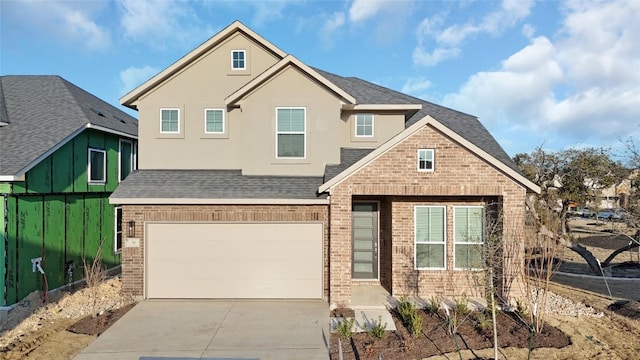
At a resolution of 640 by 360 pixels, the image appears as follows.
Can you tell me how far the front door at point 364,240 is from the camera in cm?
1205

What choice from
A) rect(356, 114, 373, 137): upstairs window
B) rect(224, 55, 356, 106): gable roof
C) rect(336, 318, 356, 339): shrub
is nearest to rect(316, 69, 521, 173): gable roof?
rect(356, 114, 373, 137): upstairs window

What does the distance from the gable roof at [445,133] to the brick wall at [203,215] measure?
1.19m

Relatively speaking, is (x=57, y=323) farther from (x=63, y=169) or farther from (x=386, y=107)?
(x=386, y=107)

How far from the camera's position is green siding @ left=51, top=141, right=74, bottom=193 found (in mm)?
11656

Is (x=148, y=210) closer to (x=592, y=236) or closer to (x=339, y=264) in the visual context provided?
(x=339, y=264)

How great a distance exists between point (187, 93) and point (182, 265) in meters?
5.14

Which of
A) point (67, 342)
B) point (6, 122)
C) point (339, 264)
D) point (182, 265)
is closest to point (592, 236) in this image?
point (339, 264)

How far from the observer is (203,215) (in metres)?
10.5

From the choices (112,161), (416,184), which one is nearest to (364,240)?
(416,184)

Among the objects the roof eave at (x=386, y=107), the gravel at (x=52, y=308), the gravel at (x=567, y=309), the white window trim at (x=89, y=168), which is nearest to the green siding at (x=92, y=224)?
the white window trim at (x=89, y=168)

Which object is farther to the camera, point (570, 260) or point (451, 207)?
point (570, 260)

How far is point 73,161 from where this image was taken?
41.2 feet

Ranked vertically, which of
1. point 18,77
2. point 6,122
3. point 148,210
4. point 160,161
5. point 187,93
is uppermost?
point 18,77

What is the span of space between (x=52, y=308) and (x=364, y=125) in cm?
985
